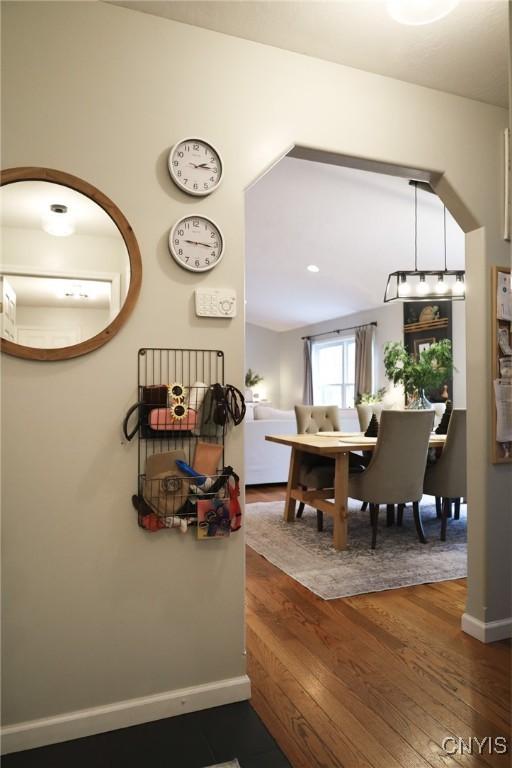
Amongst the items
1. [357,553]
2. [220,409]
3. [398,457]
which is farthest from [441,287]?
[220,409]

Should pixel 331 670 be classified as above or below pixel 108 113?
below

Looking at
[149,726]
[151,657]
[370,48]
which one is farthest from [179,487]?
[370,48]

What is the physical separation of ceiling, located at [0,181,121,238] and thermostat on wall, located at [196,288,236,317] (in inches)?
14.1

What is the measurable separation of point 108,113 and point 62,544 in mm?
1471

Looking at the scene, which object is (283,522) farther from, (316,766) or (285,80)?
(285,80)

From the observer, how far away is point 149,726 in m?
1.75

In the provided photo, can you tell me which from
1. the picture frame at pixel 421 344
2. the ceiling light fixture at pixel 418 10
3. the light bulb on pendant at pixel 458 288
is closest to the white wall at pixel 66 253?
the ceiling light fixture at pixel 418 10

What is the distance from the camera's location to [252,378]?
1120 cm

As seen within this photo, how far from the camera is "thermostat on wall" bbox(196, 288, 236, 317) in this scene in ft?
Answer: 6.21

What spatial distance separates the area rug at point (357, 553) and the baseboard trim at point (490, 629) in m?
0.64

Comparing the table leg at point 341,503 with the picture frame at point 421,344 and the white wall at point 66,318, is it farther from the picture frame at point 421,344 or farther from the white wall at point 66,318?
the picture frame at point 421,344

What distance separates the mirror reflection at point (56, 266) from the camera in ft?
5.41

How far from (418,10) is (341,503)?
2869mm

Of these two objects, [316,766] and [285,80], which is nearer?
[316,766]
